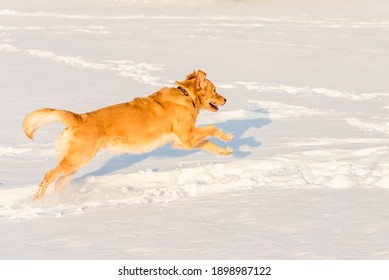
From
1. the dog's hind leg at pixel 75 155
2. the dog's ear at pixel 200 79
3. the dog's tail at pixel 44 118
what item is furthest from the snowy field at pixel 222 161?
the dog's ear at pixel 200 79

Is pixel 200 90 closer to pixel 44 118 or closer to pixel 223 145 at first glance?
pixel 223 145

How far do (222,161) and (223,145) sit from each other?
1165 mm

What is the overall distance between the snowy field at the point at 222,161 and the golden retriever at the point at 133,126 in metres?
0.32

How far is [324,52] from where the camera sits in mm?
18672

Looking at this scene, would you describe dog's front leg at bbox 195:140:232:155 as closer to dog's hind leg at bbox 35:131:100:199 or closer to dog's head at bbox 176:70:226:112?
dog's head at bbox 176:70:226:112

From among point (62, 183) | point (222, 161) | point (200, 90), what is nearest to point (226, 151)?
point (222, 161)

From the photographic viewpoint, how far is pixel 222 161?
298 inches

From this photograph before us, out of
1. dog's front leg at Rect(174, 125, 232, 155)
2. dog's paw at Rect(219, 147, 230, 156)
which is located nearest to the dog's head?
dog's front leg at Rect(174, 125, 232, 155)

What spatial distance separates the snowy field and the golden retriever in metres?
0.32

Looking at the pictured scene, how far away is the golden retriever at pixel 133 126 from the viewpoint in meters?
6.43

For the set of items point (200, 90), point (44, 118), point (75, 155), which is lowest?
point (75, 155)

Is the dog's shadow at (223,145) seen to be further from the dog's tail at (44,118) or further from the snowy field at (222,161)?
the dog's tail at (44,118)

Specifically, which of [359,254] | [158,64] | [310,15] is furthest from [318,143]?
[310,15]
